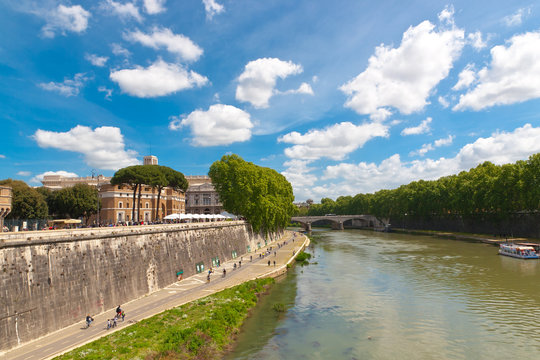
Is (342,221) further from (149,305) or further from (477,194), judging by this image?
(149,305)

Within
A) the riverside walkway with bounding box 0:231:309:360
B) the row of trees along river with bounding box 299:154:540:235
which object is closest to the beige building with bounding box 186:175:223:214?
the row of trees along river with bounding box 299:154:540:235

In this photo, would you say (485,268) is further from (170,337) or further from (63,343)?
(63,343)

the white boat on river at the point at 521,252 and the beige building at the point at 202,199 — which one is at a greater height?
the beige building at the point at 202,199

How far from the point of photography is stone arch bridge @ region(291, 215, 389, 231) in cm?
12460

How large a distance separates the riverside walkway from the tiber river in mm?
4274

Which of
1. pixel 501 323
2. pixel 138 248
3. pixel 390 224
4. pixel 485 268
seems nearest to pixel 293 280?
pixel 138 248

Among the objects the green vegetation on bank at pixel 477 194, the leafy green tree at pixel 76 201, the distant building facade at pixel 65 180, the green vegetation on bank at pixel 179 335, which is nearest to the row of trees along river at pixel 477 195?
the green vegetation on bank at pixel 477 194

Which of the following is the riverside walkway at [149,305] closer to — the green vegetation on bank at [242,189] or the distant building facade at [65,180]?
the green vegetation on bank at [242,189]

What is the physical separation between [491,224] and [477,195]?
31.2 feet

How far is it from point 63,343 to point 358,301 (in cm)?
2175

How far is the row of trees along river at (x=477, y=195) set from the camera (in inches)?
2340

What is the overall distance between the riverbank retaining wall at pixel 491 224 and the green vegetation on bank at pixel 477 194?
1162 millimetres

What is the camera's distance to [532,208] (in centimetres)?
5975

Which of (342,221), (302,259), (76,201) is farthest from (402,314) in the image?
(342,221)
